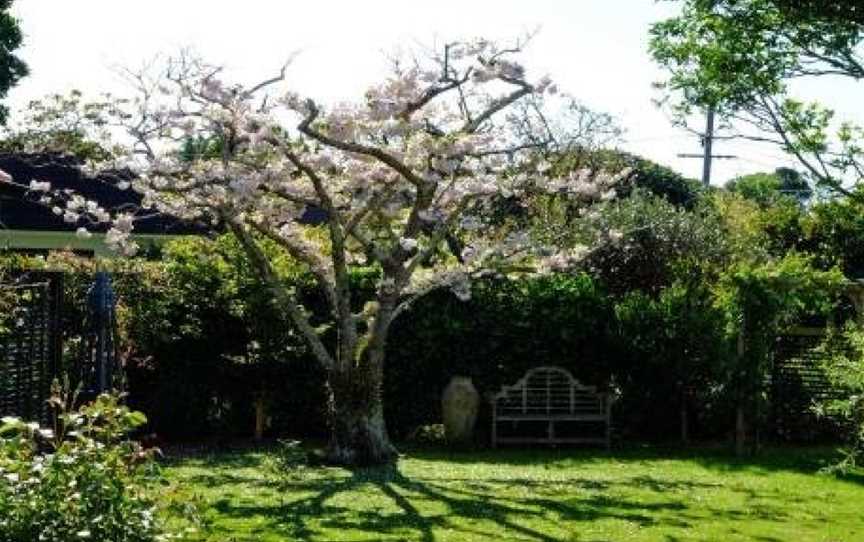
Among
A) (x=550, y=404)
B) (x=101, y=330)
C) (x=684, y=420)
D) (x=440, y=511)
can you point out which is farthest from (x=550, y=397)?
(x=101, y=330)

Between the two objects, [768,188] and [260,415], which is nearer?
[260,415]

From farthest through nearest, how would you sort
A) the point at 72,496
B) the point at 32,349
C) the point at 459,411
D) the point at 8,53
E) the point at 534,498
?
the point at 8,53 → the point at 459,411 → the point at 534,498 → the point at 32,349 → the point at 72,496

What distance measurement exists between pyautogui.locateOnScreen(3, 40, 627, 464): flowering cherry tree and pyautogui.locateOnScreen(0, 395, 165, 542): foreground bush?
694cm

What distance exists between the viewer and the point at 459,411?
1471cm

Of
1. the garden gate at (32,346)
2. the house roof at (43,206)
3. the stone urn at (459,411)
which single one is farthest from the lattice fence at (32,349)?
the house roof at (43,206)

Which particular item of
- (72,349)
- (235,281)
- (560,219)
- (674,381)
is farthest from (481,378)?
(560,219)

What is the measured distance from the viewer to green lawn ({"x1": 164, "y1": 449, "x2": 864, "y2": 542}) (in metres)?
8.77

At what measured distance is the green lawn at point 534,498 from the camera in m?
8.77

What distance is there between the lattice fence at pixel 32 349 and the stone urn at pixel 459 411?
622cm

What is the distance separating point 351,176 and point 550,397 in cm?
429

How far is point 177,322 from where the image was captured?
48.2 feet

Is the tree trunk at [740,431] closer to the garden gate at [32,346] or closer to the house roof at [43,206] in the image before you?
the garden gate at [32,346]

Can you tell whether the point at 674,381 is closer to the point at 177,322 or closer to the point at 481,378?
the point at 481,378

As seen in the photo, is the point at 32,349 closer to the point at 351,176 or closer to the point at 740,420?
the point at 351,176
